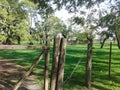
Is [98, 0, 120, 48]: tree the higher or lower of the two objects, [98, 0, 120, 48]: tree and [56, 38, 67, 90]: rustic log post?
the higher

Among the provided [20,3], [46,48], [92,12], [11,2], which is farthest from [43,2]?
[20,3]

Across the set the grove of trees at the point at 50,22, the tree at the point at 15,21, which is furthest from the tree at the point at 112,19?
the tree at the point at 15,21

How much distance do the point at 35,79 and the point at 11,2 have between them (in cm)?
3581

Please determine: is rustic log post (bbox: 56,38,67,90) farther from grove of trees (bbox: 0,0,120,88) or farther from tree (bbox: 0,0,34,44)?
tree (bbox: 0,0,34,44)

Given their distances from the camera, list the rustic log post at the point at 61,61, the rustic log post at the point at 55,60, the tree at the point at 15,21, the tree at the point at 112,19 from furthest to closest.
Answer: the tree at the point at 15,21 → the tree at the point at 112,19 → the rustic log post at the point at 61,61 → the rustic log post at the point at 55,60

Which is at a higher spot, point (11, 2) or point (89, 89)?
point (11, 2)

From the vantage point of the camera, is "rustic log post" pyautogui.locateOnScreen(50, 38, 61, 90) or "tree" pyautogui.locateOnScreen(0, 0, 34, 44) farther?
"tree" pyautogui.locateOnScreen(0, 0, 34, 44)

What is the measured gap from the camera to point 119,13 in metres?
13.1

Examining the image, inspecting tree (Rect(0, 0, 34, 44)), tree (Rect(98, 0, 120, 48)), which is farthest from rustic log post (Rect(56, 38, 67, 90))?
tree (Rect(0, 0, 34, 44))

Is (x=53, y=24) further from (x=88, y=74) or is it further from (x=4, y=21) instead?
(x=88, y=74)

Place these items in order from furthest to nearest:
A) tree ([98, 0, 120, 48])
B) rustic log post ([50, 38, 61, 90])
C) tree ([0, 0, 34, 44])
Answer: tree ([0, 0, 34, 44])
tree ([98, 0, 120, 48])
rustic log post ([50, 38, 61, 90])

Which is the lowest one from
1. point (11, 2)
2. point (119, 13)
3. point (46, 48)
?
point (46, 48)

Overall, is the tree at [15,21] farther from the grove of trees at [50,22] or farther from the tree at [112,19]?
the tree at [112,19]

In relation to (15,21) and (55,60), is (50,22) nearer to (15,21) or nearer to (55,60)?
(15,21)
